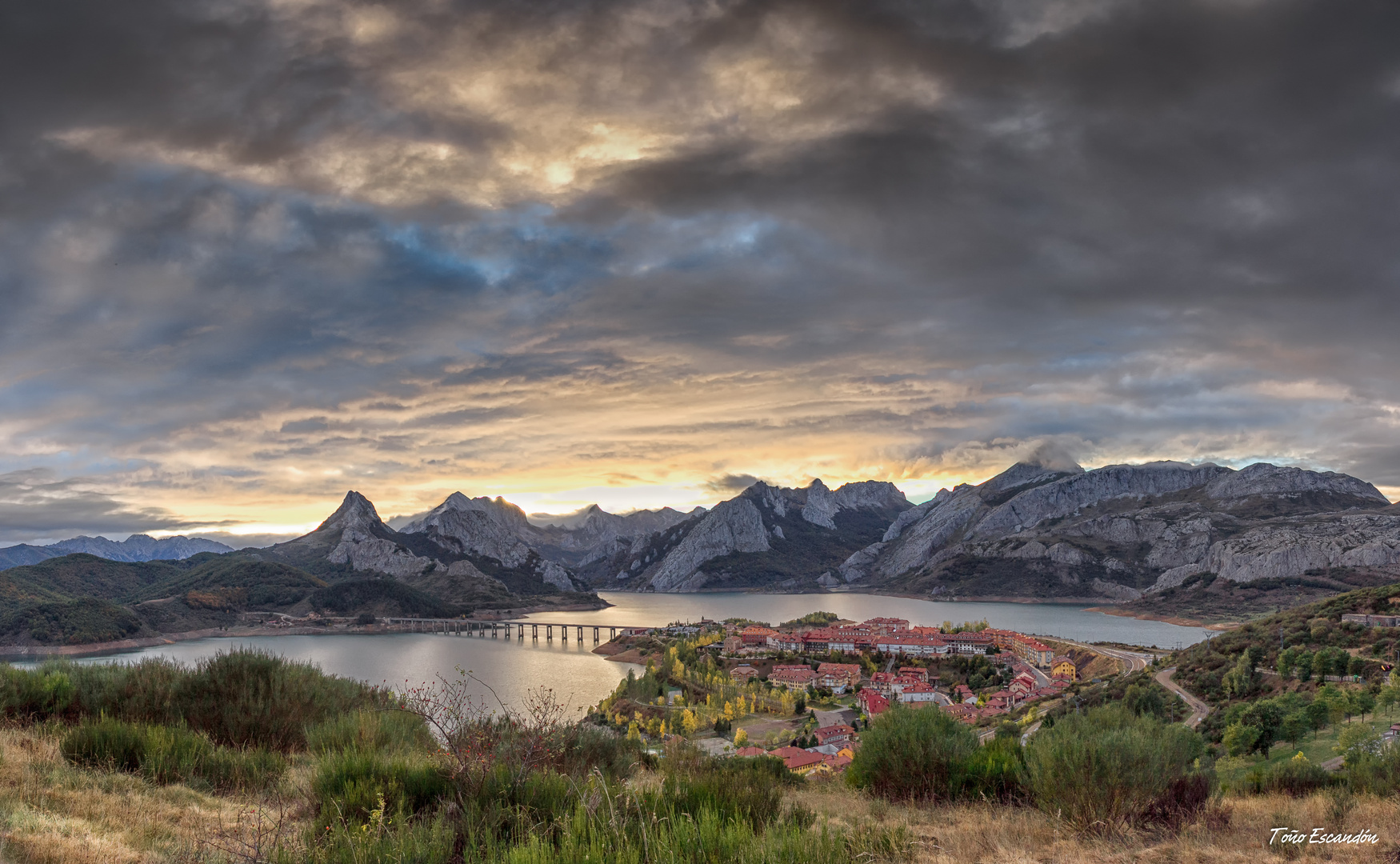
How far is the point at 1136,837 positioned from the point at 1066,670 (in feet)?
229

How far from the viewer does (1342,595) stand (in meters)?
51.4

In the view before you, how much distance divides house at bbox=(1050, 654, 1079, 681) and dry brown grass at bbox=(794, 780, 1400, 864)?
204 ft

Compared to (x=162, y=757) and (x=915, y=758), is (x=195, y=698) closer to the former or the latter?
(x=162, y=757)

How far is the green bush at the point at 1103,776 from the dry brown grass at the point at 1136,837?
0.77 feet

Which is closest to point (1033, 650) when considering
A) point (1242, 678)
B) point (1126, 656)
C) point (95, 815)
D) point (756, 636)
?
point (1126, 656)

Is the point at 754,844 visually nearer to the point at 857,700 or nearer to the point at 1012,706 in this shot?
the point at 1012,706

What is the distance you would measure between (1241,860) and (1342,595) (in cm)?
6374

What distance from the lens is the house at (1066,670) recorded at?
209 ft

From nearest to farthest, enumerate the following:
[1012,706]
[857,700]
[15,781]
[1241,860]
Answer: [1241,860]
[15,781]
[1012,706]
[857,700]

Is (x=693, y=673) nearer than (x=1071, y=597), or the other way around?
(x=693, y=673)

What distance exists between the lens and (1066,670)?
6581 centimetres

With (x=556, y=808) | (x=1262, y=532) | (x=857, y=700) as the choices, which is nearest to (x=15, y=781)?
(x=556, y=808)

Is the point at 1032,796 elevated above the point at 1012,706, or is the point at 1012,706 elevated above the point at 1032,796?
the point at 1032,796

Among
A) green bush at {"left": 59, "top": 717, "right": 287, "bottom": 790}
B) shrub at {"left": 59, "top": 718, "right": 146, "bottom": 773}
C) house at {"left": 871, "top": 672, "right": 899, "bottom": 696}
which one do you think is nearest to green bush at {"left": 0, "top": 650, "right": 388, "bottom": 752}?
green bush at {"left": 59, "top": 717, "right": 287, "bottom": 790}
